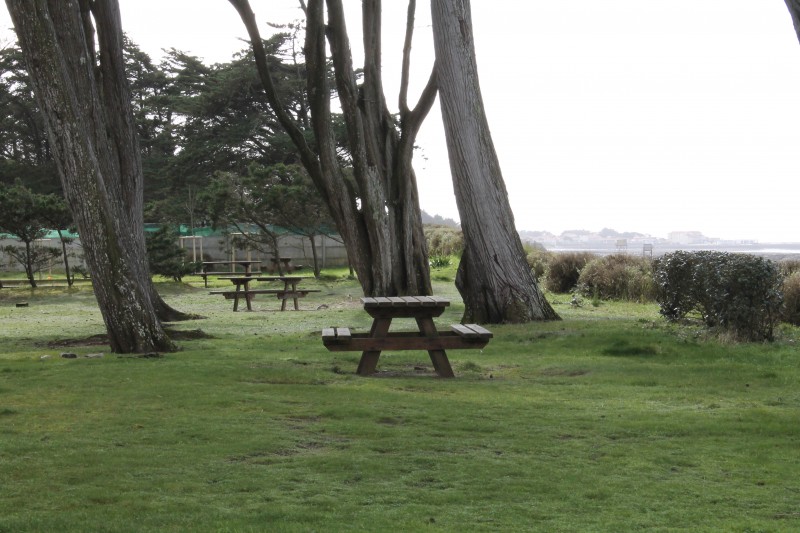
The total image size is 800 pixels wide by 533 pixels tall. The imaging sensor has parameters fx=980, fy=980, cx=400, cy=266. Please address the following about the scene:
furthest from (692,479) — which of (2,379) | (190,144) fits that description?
(190,144)

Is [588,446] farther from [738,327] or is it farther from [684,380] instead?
[738,327]

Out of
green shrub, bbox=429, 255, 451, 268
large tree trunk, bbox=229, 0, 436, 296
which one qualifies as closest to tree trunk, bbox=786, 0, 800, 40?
large tree trunk, bbox=229, 0, 436, 296

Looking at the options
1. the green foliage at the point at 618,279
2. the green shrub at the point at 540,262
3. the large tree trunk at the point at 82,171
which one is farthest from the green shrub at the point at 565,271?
the large tree trunk at the point at 82,171

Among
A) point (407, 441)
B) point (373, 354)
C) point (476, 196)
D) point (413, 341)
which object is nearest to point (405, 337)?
point (413, 341)

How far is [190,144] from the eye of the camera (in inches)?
1892

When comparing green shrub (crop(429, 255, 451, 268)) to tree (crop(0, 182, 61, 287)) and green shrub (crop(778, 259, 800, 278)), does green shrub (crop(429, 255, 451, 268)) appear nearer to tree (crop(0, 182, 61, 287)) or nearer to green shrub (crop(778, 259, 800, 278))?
tree (crop(0, 182, 61, 287))

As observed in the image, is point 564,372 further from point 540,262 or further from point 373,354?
point 540,262

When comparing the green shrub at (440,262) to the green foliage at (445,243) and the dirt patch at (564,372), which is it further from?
the dirt patch at (564,372)

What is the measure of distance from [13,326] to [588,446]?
45.7ft

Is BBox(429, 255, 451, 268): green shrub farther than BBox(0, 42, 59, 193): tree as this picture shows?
No

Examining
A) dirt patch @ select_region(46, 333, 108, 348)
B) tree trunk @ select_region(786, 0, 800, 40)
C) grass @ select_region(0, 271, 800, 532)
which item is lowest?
grass @ select_region(0, 271, 800, 532)

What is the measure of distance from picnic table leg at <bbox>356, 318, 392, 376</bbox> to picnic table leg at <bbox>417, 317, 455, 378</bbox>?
0.37m

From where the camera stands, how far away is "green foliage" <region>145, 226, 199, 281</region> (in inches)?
A: 1201

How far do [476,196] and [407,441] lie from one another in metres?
9.98
